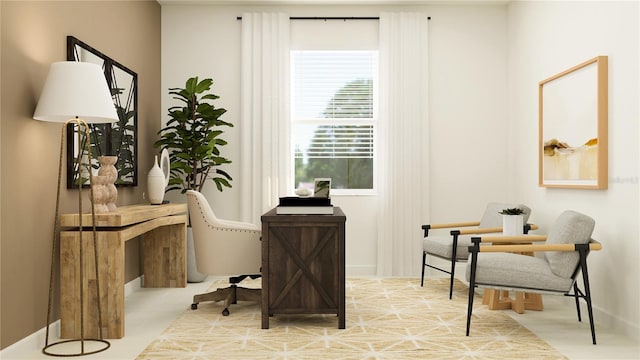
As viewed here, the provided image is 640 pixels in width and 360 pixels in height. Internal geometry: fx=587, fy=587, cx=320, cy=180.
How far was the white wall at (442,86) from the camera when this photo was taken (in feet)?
19.4

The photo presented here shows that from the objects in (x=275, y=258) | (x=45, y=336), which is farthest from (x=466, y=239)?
(x=45, y=336)

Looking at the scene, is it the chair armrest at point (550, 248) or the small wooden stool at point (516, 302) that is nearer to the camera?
the chair armrest at point (550, 248)

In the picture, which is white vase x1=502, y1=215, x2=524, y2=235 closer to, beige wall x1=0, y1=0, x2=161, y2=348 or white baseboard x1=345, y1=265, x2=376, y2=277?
white baseboard x1=345, y1=265, x2=376, y2=277

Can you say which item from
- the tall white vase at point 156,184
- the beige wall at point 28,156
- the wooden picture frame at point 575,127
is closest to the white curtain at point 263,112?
the tall white vase at point 156,184

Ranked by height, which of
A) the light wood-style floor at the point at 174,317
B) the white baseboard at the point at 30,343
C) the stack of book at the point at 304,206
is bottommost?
the light wood-style floor at the point at 174,317

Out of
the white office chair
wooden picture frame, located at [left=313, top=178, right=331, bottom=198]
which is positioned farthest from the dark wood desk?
wooden picture frame, located at [left=313, top=178, right=331, bottom=198]

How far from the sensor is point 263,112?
5812 mm

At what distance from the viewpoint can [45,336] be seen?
340 cm

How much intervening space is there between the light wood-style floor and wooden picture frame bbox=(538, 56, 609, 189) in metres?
0.93

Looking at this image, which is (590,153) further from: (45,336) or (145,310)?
(45,336)

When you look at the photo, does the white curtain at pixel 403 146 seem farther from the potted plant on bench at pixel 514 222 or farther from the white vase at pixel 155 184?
the white vase at pixel 155 184

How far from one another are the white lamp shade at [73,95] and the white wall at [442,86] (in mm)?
2617

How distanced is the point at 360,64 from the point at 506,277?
3117mm

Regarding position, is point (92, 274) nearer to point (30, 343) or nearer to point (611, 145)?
point (30, 343)
